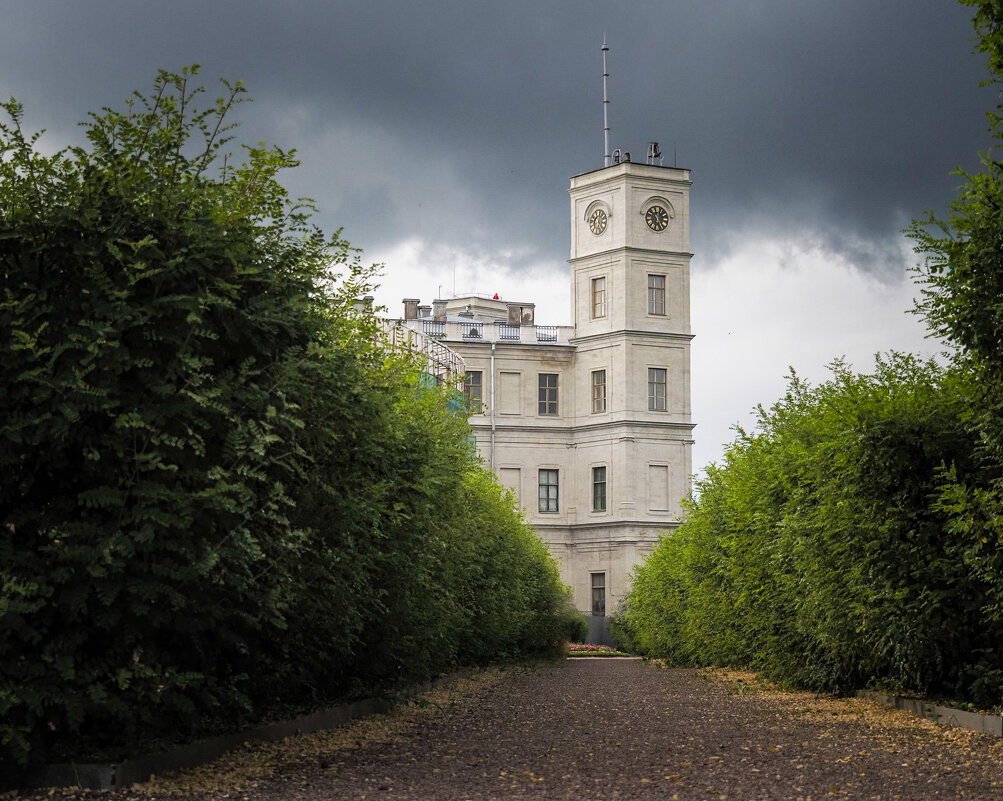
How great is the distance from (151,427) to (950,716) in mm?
9314

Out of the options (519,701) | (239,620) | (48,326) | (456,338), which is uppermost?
(456,338)

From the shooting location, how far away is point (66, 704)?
28.1 ft

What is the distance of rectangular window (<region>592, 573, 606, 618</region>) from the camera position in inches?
2645

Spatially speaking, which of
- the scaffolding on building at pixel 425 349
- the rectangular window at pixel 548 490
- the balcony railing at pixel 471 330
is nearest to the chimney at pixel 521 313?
the balcony railing at pixel 471 330

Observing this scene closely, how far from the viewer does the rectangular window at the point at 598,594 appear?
67188mm

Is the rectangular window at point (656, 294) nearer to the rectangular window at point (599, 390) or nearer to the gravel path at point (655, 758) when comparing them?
the rectangular window at point (599, 390)

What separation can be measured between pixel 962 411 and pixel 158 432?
851 centimetres

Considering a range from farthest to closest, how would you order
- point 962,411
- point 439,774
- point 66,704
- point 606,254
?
point 606,254
point 962,411
point 439,774
point 66,704

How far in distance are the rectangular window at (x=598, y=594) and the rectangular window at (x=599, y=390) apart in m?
8.82

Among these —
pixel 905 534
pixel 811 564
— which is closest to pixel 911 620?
pixel 905 534

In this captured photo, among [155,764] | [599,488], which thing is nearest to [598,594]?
[599,488]

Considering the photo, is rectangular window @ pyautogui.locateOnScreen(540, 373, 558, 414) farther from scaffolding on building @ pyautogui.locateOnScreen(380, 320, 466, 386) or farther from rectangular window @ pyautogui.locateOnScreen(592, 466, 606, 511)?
scaffolding on building @ pyautogui.locateOnScreen(380, 320, 466, 386)

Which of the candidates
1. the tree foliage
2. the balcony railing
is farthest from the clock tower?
the tree foliage

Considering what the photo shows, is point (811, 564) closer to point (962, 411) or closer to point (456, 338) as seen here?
point (962, 411)
